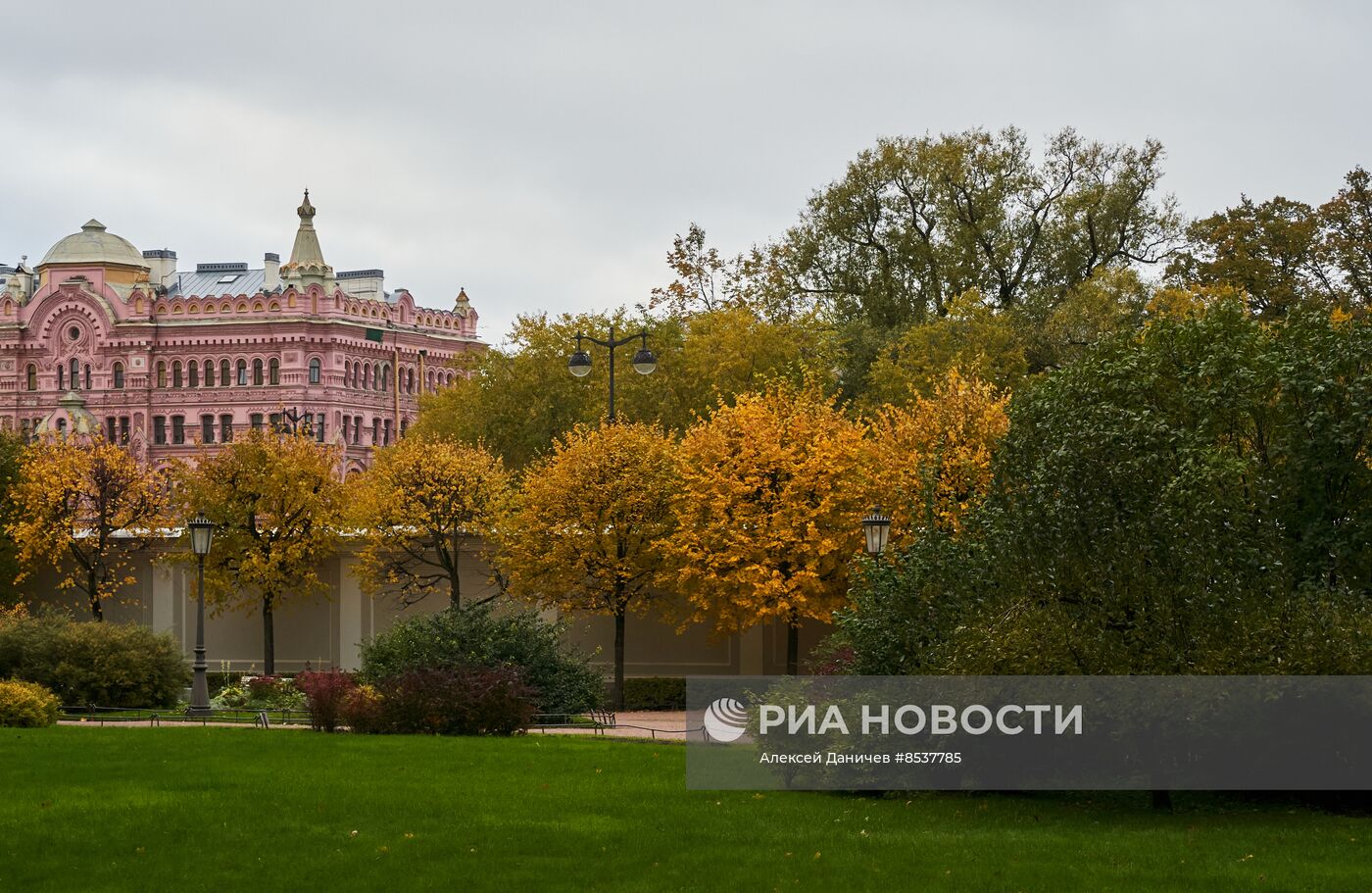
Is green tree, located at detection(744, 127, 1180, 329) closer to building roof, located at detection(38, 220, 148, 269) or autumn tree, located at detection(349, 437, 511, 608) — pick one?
autumn tree, located at detection(349, 437, 511, 608)

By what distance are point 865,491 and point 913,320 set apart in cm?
2402

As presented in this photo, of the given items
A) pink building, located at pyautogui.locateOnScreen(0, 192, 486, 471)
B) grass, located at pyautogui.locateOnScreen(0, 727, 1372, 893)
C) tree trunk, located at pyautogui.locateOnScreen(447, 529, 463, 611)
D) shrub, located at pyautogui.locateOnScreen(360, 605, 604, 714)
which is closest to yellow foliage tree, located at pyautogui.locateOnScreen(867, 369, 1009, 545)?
shrub, located at pyautogui.locateOnScreen(360, 605, 604, 714)

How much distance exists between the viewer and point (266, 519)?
158ft

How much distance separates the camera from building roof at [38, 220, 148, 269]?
360 feet

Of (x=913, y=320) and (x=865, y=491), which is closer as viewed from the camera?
(x=865, y=491)

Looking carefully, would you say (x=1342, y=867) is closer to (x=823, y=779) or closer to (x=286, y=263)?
(x=823, y=779)

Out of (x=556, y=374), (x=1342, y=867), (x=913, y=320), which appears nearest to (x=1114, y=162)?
(x=913, y=320)

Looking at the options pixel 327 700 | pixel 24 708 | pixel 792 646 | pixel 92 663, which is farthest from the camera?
pixel 792 646

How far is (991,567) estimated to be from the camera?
2177cm

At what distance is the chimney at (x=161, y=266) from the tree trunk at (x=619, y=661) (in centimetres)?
7914

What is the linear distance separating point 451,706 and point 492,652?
374 centimetres

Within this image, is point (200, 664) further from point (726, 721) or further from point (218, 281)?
point (218, 281)

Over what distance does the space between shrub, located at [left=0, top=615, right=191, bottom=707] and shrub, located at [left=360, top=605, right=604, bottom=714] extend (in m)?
6.18

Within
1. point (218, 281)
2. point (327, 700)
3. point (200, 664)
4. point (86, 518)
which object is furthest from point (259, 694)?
point (218, 281)
